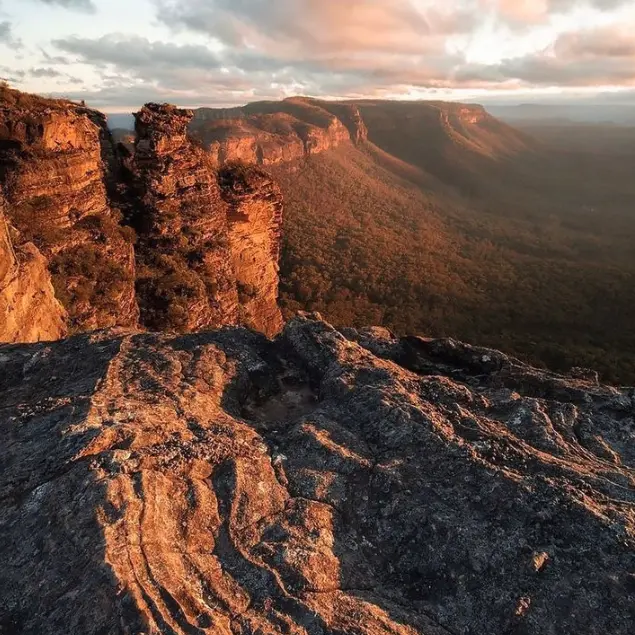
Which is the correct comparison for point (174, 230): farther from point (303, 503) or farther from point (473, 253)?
point (473, 253)

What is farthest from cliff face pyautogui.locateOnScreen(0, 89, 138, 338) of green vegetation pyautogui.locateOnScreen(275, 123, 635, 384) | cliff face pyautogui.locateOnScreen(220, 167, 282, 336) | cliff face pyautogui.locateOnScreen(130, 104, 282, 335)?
green vegetation pyautogui.locateOnScreen(275, 123, 635, 384)

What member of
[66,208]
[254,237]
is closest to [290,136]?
[254,237]

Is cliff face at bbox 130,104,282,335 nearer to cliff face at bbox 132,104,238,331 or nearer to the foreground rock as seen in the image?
cliff face at bbox 132,104,238,331

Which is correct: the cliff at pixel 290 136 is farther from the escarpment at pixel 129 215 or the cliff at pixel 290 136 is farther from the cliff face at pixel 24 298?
the cliff face at pixel 24 298

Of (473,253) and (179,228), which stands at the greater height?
(179,228)

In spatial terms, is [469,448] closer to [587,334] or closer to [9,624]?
[9,624]

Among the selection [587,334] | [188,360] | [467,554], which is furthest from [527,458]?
[587,334]
